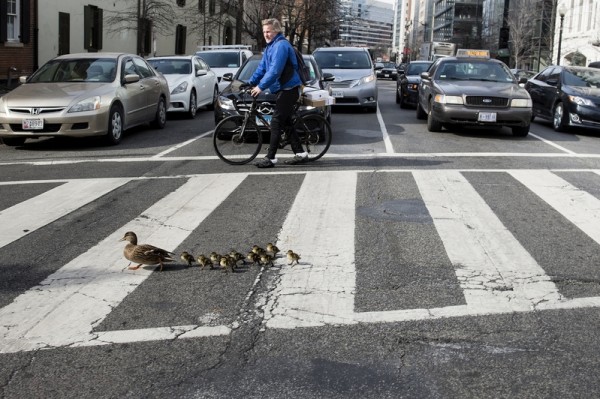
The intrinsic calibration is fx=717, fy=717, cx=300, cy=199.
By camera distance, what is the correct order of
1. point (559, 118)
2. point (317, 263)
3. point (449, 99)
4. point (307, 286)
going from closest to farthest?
point (307, 286), point (317, 263), point (449, 99), point (559, 118)

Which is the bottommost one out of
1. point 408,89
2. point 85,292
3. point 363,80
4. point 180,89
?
point 85,292

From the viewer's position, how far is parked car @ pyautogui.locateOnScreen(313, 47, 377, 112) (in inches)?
734

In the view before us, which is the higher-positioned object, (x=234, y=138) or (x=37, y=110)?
(x=37, y=110)

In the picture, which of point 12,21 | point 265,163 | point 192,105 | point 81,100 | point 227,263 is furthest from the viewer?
point 12,21

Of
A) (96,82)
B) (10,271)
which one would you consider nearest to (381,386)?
(10,271)

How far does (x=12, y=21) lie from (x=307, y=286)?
24.2 m

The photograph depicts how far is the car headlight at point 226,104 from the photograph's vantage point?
12230mm

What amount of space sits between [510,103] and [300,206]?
292 inches

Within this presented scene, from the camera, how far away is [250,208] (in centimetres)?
735

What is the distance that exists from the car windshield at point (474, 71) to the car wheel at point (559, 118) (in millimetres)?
1599

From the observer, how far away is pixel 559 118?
52.2 feet

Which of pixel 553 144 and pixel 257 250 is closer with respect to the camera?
pixel 257 250

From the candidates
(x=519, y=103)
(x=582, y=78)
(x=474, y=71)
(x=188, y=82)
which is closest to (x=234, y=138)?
(x=519, y=103)

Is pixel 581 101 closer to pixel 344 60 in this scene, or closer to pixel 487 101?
pixel 487 101
